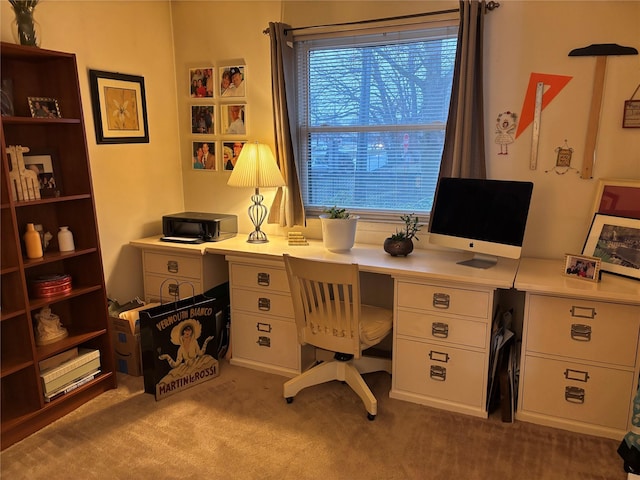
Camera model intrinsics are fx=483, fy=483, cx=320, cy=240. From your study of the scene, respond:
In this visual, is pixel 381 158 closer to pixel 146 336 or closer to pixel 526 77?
pixel 526 77

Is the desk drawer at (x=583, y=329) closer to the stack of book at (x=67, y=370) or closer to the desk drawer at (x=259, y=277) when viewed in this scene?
the desk drawer at (x=259, y=277)

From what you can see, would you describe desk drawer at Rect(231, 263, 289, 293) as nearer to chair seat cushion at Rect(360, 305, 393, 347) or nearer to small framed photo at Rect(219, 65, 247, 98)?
chair seat cushion at Rect(360, 305, 393, 347)

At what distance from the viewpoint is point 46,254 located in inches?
98.5

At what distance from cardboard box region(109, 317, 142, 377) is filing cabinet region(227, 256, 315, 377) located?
0.57 metres

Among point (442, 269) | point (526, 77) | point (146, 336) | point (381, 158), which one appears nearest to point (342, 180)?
point (381, 158)

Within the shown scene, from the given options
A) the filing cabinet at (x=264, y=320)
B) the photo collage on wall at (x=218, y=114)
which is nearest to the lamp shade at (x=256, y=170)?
the photo collage on wall at (x=218, y=114)

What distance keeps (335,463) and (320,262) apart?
2.92 ft

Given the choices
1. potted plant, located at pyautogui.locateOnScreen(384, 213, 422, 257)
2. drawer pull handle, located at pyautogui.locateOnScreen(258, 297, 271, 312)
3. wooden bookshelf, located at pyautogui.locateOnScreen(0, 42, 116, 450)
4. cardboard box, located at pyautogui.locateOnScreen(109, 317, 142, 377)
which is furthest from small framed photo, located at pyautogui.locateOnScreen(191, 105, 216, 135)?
potted plant, located at pyautogui.locateOnScreen(384, 213, 422, 257)

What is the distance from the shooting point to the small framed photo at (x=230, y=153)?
3342 mm

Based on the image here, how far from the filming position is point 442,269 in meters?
2.46

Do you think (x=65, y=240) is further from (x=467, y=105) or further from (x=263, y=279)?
(x=467, y=105)

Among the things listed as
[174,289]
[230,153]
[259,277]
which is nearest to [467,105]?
[259,277]

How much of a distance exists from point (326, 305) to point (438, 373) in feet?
2.29

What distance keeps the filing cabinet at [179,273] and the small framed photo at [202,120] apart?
92 centimetres
